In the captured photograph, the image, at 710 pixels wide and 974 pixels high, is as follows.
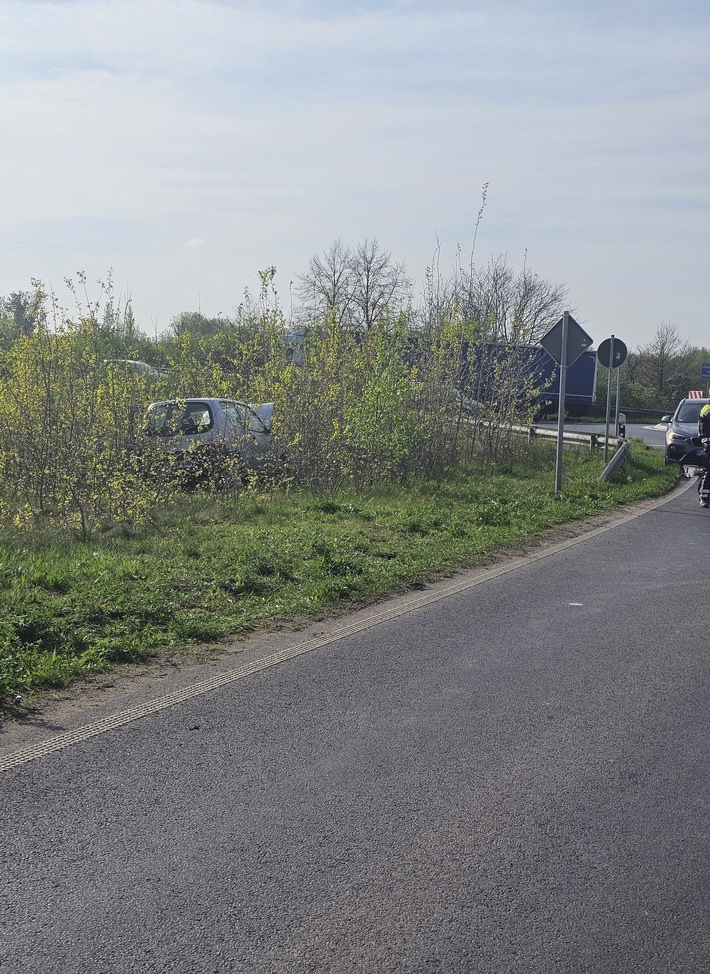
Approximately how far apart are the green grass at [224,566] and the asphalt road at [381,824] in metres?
1.21

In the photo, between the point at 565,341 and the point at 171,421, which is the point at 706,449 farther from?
the point at 171,421

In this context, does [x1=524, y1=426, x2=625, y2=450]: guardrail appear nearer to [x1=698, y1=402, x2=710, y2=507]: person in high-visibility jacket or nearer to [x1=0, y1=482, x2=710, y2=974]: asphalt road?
[x1=698, y1=402, x2=710, y2=507]: person in high-visibility jacket

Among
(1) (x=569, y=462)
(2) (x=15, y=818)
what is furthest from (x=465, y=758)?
(1) (x=569, y=462)

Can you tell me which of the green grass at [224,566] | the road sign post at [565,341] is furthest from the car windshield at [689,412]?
the green grass at [224,566]

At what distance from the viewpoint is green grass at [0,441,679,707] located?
24.0ft

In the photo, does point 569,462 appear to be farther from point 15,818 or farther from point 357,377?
point 15,818

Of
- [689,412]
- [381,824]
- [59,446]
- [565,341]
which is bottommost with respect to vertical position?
[381,824]

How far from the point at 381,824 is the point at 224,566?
580 cm

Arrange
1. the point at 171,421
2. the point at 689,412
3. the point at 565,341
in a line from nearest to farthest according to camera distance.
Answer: the point at 171,421 → the point at 565,341 → the point at 689,412

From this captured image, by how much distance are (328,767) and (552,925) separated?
5.50ft

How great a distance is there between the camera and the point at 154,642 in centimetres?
751

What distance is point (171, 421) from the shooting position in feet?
43.5

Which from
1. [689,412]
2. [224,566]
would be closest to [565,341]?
[689,412]

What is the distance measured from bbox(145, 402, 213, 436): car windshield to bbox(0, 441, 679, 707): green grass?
94 centimetres
